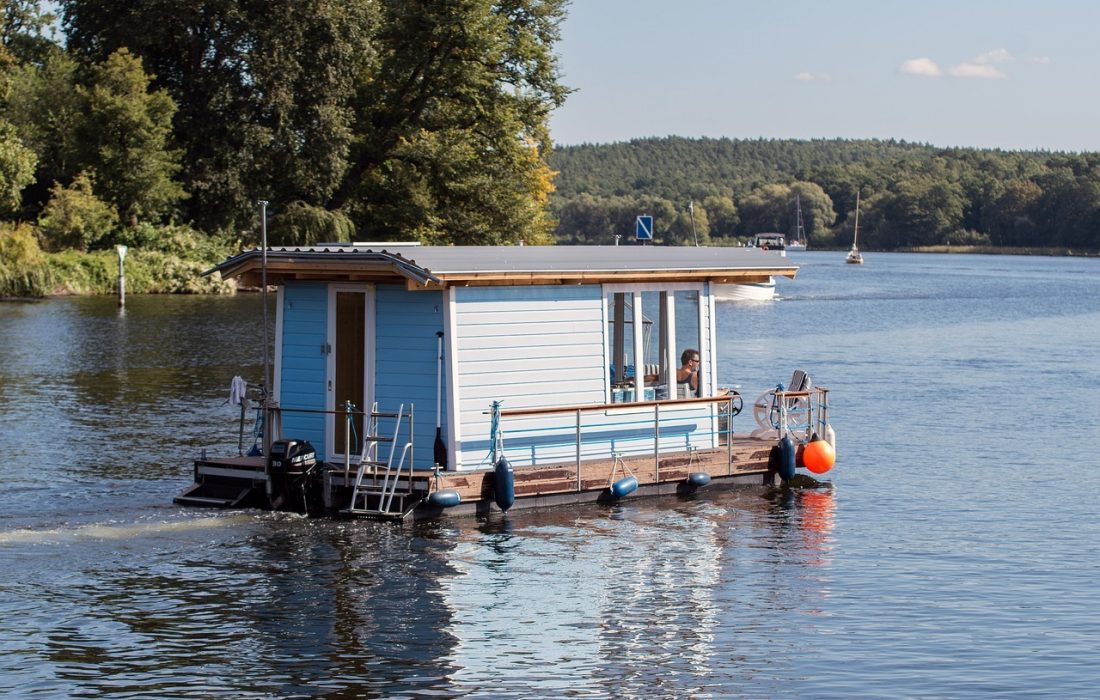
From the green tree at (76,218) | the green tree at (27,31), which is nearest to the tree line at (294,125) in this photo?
the green tree at (76,218)

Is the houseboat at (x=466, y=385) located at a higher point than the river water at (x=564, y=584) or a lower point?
higher

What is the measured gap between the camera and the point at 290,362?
19.2m

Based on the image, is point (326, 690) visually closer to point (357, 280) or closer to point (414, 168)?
point (357, 280)

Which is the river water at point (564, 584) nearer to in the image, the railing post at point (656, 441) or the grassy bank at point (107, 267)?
the railing post at point (656, 441)

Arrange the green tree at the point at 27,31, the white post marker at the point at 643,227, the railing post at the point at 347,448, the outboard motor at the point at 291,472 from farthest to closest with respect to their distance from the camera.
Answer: the green tree at the point at 27,31 → the white post marker at the point at 643,227 → the outboard motor at the point at 291,472 → the railing post at the point at 347,448

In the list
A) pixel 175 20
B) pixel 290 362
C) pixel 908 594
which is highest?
pixel 175 20

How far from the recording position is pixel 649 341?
20.5 m

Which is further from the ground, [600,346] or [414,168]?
[414,168]

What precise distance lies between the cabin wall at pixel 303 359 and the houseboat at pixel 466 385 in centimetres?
2

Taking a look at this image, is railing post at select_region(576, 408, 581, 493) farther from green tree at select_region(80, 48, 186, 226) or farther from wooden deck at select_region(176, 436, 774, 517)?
green tree at select_region(80, 48, 186, 226)

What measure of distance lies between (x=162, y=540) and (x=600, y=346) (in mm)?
6309

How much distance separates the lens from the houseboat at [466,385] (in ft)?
59.2

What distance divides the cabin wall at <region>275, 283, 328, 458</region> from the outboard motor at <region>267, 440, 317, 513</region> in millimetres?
833

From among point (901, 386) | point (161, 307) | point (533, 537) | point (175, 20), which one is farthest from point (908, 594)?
point (175, 20)
